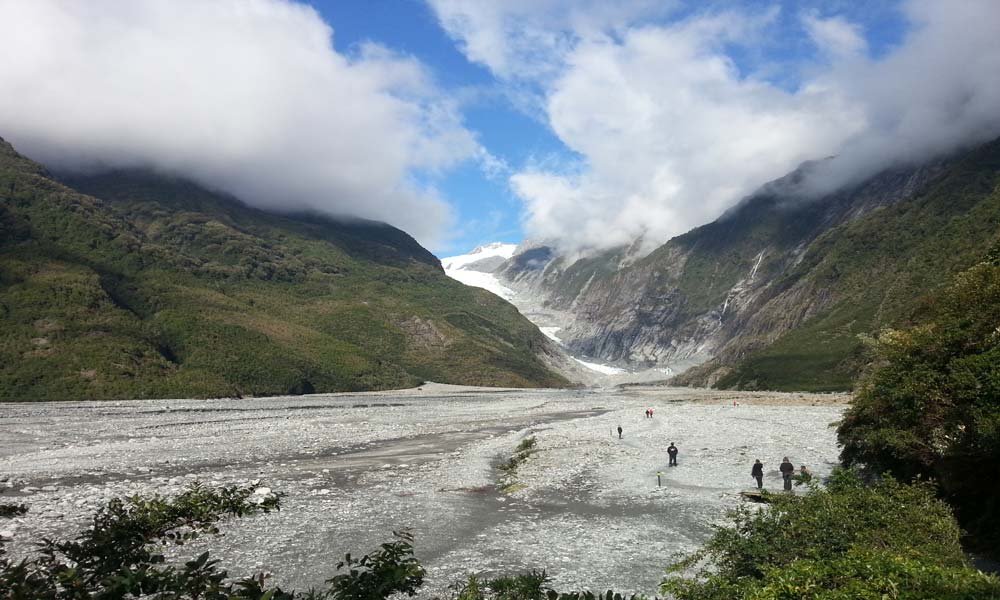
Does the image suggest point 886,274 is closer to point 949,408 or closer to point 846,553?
point 949,408

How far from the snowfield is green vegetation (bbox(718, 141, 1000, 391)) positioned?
235ft

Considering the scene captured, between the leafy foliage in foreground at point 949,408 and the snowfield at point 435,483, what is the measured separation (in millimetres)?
7533

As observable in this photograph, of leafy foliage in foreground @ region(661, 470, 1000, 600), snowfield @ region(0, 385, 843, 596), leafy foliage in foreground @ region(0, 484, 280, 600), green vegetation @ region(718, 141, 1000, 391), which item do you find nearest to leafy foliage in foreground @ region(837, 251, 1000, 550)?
leafy foliage in foreground @ region(661, 470, 1000, 600)

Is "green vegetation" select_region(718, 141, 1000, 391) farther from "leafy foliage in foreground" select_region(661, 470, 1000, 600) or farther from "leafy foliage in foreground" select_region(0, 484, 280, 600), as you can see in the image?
"leafy foliage in foreground" select_region(0, 484, 280, 600)

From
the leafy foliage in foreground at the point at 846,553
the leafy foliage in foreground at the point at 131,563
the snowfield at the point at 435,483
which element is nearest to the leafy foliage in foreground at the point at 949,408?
the leafy foliage in foreground at the point at 846,553

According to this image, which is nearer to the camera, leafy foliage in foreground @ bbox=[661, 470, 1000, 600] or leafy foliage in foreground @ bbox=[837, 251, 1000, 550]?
leafy foliage in foreground @ bbox=[661, 470, 1000, 600]

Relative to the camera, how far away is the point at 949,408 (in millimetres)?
19531

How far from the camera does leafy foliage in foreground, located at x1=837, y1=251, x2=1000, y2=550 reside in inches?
706

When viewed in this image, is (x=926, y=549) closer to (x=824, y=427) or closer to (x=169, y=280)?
(x=824, y=427)

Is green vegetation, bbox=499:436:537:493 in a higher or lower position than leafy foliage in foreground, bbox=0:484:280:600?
lower

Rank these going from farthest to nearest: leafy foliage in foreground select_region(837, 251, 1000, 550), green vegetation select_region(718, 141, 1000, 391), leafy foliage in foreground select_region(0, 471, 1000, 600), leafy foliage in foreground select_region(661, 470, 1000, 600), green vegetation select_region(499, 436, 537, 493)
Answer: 1. green vegetation select_region(718, 141, 1000, 391)
2. green vegetation select_region(499, 436, 537, 493)
3. leafy foliage in foreground select_region(837, 251, 1000, 550)
4. leafy foliage in foreground select_region(661, 470, 1000, 600)
5. leafy foliage in foreground select_region(0, 471, 1000, 600)

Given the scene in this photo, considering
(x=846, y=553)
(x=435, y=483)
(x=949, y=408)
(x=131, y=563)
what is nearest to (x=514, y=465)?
(x=435, y=483)

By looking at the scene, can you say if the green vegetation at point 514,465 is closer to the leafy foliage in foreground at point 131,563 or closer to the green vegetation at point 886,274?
the leafy foliage in foreground at point 131,563

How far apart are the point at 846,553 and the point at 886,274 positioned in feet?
608
